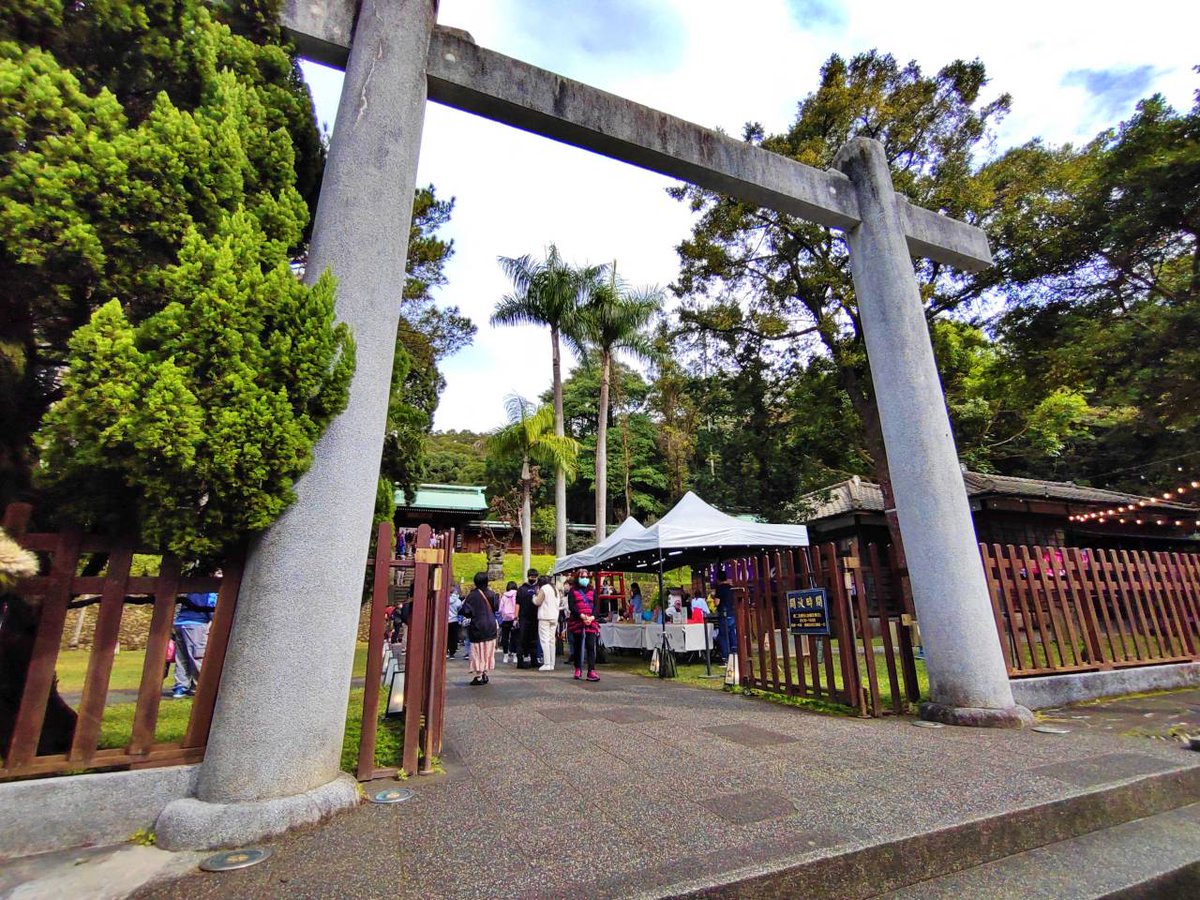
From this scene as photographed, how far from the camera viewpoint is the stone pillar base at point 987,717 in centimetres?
501

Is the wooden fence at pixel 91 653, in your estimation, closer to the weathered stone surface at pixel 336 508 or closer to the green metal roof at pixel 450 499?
the weathered stone surface at pixel 336 508

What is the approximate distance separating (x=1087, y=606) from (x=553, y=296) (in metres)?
15.3

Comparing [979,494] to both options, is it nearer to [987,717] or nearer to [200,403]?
[987,717]

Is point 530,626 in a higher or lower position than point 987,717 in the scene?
higher

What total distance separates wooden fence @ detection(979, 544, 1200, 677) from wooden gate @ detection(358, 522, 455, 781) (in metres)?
5.64

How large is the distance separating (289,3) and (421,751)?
571 centimetres

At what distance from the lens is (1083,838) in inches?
121

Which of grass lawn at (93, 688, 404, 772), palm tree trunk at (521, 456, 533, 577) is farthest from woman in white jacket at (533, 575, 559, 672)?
palm tree trunk at (521, 456, 533, 577)

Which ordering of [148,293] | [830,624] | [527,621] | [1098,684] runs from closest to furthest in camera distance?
1. [148,293]
2. [830,624]
3. [1098,684]
4. [527,621]

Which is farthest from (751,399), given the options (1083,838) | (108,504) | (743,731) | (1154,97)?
(108,504)

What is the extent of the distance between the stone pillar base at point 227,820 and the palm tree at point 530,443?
47.7 ft

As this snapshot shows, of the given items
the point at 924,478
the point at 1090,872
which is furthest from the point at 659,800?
the point at 924,478

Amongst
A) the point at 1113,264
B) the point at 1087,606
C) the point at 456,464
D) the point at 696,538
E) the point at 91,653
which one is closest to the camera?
the point at 91,653

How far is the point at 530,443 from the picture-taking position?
59.1ft
